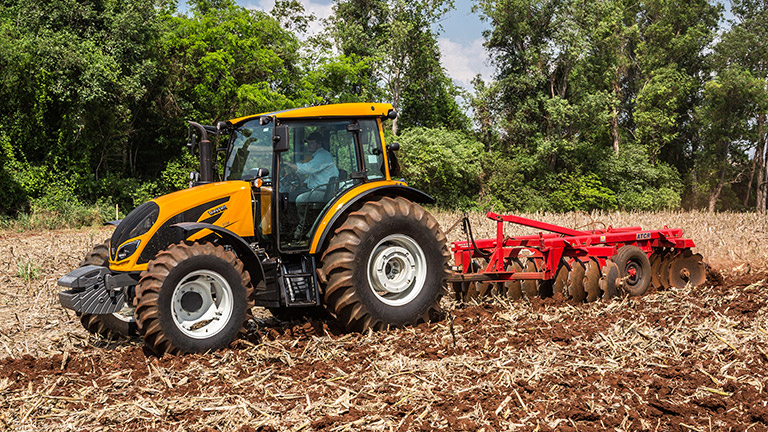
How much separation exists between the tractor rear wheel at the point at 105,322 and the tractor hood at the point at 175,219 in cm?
44

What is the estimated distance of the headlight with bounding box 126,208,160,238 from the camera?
5605mm

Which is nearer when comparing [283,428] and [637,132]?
[283,428]

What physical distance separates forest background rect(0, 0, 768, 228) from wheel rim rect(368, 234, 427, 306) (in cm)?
1965

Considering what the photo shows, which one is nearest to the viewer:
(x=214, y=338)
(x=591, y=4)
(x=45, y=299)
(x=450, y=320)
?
(x=214, y=338)

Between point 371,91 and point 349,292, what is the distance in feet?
110

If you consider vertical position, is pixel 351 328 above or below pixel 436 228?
below

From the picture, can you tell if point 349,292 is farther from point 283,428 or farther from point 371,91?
point 371,91

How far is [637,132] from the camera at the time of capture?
42344 millimetres

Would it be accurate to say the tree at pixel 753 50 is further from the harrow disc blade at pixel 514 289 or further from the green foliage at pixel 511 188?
the harrow disc blade at pixel 514 289

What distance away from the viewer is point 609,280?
7.69 meters

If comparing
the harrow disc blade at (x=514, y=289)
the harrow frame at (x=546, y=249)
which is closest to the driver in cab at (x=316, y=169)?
the harrow frame at (x=546, y=249)

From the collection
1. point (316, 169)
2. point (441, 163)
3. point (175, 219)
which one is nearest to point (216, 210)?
point (175, 219)

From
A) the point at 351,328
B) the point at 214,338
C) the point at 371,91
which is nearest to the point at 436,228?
the point at 351,328

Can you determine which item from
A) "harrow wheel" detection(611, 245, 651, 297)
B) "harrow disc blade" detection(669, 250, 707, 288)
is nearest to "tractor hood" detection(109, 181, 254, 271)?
"harrow wheel" detection(611, 245, 651, 297)
